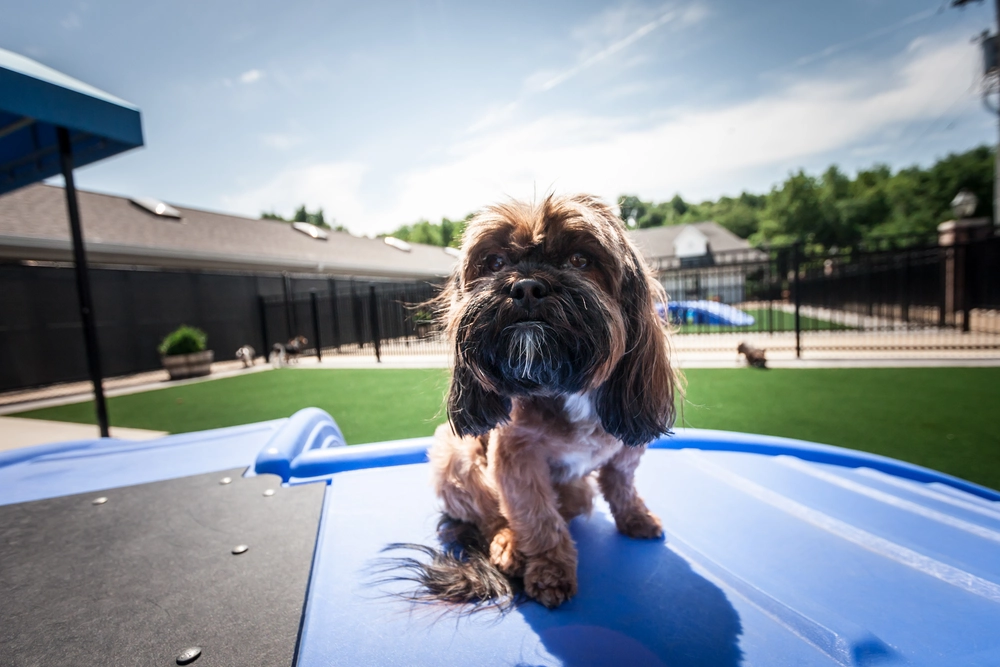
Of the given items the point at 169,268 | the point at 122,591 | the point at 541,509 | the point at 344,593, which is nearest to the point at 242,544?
the point at 122,591

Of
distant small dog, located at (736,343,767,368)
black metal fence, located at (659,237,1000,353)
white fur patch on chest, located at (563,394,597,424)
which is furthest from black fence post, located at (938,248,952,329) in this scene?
white fur patch on chest, located at (563,394,597,424)

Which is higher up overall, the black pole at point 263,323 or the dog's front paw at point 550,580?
the black pole at point 263,323

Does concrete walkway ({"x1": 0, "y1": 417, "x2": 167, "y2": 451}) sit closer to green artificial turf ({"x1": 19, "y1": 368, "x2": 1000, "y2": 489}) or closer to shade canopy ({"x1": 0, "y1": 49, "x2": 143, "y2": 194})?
green artificial turf ({"x1": 19, "y1": 368, "x2": 1000, "y2": 489})

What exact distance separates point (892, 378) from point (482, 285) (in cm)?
733

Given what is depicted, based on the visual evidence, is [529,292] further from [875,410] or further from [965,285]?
[965,285]

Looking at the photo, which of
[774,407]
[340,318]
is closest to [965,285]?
[774,407]

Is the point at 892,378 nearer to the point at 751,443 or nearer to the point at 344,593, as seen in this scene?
the point at 751,443

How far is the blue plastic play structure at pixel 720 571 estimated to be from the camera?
1.15m

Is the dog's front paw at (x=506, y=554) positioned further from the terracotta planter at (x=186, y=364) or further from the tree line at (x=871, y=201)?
the tree line at (x=871, y=201)

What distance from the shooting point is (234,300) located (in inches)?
549

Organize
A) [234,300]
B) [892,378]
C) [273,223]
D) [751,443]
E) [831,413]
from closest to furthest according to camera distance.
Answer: [751,443]
[831,413]
[892,378]
[234,300]
[273,223]

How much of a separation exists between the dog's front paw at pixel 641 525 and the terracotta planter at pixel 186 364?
11672 mm

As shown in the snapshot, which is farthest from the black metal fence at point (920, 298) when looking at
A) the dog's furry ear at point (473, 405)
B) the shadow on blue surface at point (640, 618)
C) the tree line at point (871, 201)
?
the tree line at point (871, 201)

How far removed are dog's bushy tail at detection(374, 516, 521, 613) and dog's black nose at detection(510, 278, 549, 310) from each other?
936mm
